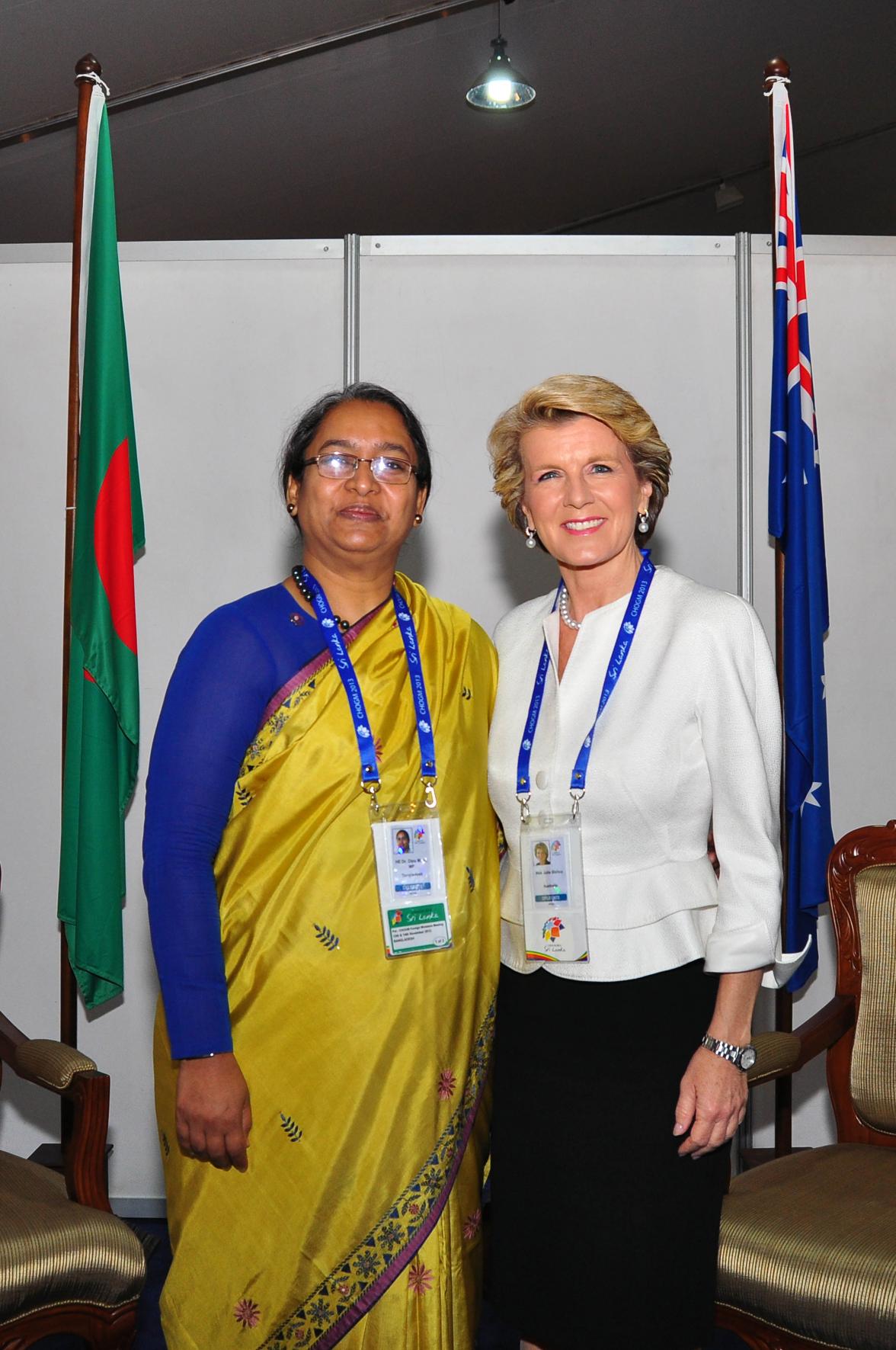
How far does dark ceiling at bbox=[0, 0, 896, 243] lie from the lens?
4.07 metres

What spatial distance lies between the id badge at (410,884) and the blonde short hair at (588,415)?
57 cm

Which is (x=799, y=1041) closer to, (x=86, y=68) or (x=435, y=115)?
(x=86, y=68)

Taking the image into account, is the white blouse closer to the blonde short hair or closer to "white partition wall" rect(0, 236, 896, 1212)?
the blonde short hair

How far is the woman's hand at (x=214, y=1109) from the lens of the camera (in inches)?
64.5

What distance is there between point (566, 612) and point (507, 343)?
4.70 ft

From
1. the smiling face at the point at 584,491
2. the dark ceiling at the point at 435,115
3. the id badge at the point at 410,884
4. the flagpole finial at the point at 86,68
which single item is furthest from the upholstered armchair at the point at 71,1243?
the dark ceiling at the point at 435,115

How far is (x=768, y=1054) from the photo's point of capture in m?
2.12

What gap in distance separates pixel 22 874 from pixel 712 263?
7.89 ft

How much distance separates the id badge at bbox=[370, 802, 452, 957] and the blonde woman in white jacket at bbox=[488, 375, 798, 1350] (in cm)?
12

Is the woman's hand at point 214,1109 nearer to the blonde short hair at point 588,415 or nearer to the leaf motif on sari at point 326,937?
the leaf motif on sari at point 326,937

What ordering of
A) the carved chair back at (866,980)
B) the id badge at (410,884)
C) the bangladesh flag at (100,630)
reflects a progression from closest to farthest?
the id badge at (410,884)
the carved chair back at (866,980)
the bangladesh flag at (100,630)

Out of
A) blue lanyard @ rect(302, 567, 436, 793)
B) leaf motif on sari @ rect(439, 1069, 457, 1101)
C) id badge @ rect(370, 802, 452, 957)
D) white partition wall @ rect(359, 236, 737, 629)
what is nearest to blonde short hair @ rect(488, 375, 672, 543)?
blue lanyard @ rect(302, 567, 436, 793)

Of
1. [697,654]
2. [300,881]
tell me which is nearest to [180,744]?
[300,881]

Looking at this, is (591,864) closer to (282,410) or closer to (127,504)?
(127,504)
